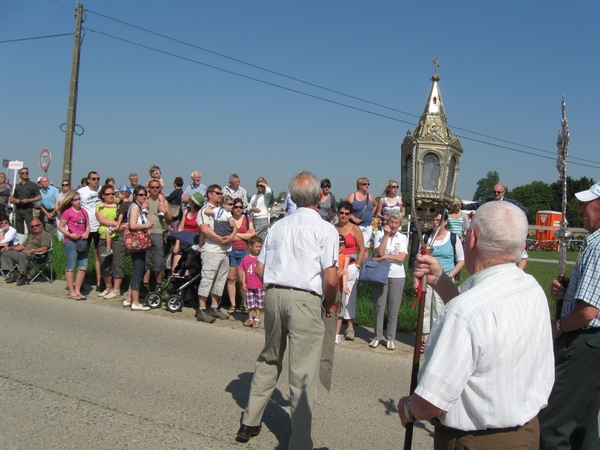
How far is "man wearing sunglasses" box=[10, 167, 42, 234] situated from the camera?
1443cm

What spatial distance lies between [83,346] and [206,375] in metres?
1.96

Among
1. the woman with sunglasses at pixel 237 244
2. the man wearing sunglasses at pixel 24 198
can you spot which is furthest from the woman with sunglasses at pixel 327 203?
the man wearing sunglasses at pixel 24 198

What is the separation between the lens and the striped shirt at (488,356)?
2215 millimetres

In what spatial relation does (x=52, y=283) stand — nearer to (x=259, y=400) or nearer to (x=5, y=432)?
(x=5, y=432)

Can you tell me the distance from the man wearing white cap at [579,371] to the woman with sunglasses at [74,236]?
28.2 feet

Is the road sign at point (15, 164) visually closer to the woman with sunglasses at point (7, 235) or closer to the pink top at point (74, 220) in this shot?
the woman with sunglasses at point (7, 235)

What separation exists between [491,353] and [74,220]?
370 inches

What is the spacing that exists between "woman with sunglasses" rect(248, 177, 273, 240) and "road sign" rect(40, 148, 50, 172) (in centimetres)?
868

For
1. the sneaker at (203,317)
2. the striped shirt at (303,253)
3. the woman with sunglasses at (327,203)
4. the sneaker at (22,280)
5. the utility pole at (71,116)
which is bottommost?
the sneaker at (22,280)

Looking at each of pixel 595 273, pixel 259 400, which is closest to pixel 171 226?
pixel 259 400

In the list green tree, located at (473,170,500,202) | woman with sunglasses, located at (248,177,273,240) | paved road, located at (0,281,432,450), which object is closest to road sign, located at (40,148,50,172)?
woman with sunglasses, located at (248,177,273,240)

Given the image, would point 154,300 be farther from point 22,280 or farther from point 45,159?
point 45,159

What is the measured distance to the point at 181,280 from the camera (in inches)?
375

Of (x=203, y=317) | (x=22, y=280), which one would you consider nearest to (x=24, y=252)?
(x=22, y=280)
